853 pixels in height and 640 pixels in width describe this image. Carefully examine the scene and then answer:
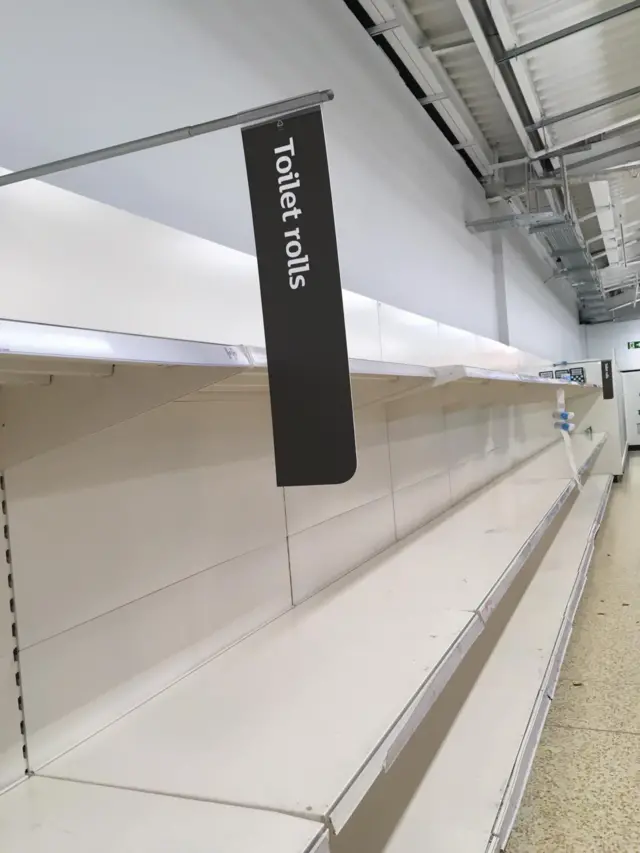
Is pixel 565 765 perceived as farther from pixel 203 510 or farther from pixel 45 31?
pixel 45 31

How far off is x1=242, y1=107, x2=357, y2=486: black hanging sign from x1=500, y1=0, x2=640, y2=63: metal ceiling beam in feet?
8.71

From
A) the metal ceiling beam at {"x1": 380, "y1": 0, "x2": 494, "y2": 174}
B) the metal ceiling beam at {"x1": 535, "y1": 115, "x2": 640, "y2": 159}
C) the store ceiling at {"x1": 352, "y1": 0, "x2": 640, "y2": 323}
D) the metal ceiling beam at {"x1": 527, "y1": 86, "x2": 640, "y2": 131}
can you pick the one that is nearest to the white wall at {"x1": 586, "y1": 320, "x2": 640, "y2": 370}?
the store ceiling at {"x1": 352, "y1": 0, "x2": 640, "y2": 323}

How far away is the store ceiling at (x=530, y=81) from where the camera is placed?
288 cm

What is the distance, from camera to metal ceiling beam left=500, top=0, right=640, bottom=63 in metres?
2.75

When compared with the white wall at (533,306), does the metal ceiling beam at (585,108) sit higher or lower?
higher

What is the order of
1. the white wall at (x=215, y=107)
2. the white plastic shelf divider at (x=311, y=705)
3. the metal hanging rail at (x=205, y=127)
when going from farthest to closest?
the white wall at (x=215, y=107), the white plastic shelf divider at (x=311, y=705), the metal hanging rail at (x=205, y=127)

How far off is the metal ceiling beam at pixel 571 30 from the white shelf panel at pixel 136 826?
319 centimetres

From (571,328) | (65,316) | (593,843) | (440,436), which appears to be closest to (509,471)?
(440,436)

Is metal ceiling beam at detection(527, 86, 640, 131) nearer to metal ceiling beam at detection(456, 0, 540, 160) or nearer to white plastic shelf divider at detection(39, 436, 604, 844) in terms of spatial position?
metal ceiling beam at detection(456, 0, 540, 160)

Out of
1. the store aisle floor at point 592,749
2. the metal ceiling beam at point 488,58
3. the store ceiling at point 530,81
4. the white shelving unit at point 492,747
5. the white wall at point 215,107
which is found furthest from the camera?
the store ceiling at point 530,81

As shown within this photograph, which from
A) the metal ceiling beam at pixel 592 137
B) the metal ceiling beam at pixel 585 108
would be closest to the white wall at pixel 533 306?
the metal ceiling beam at pixel 592 137

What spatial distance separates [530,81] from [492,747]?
121 inches

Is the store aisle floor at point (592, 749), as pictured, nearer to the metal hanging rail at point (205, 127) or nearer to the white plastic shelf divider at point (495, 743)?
the white plastic shelf divider at point (495, 743)

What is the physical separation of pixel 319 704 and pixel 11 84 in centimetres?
129
